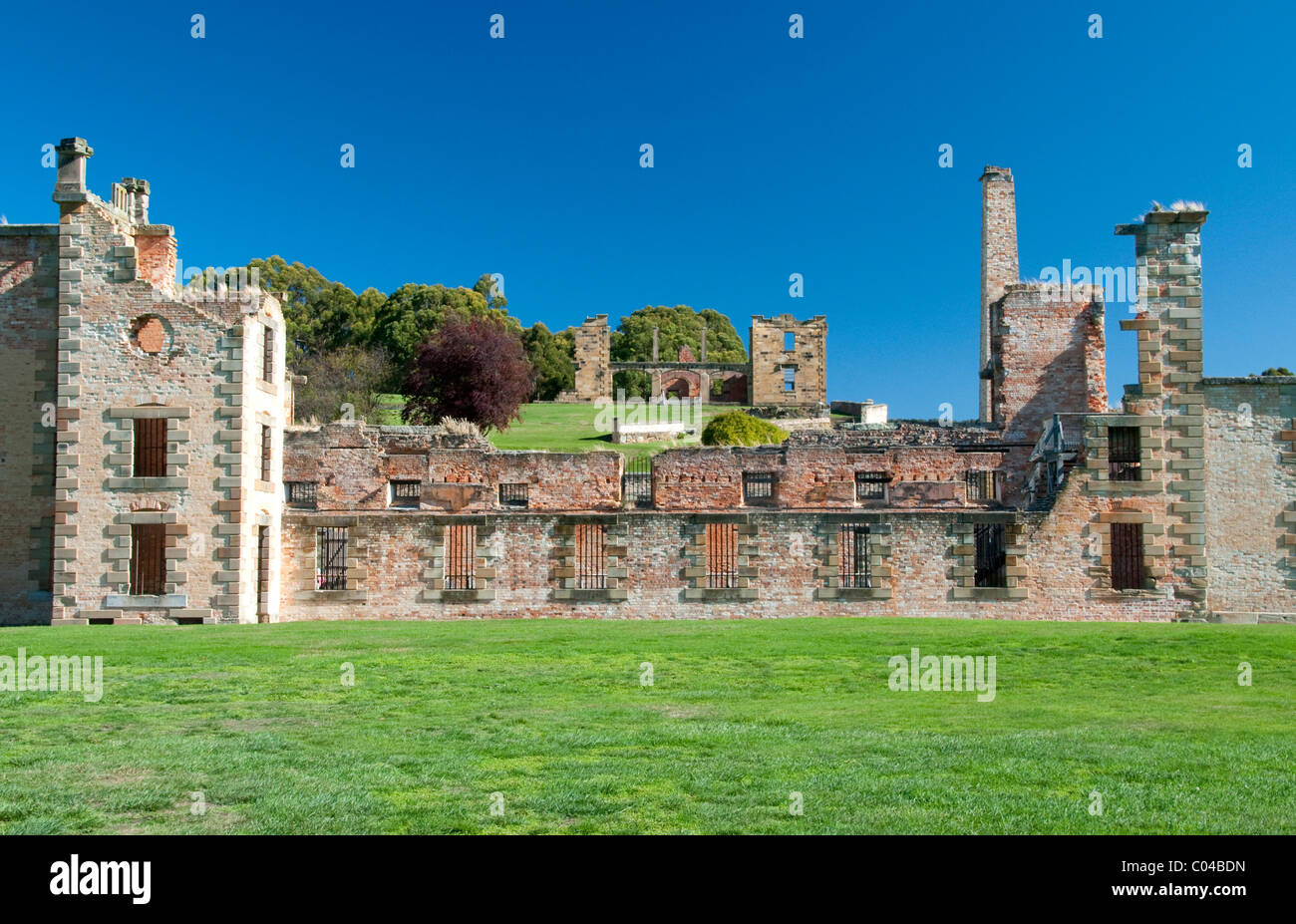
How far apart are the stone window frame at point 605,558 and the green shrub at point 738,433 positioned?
1902cm

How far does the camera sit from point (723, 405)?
6931 cm

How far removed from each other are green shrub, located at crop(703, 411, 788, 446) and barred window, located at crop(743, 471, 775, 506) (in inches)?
386

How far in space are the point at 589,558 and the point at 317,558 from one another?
6083 mm

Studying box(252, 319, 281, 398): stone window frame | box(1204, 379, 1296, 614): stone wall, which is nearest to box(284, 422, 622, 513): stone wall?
box(252, 319, 281, 398): stone window frame

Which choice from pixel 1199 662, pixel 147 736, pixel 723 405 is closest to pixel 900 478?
pixel 1199 662

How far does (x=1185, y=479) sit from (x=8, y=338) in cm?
2490

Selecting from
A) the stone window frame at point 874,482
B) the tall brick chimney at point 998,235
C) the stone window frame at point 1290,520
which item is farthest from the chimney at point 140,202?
the tall brick chimney at point 998,235

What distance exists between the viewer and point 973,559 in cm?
2395

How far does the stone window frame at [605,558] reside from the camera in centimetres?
2447

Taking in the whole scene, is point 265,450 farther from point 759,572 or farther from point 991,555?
point 991,555

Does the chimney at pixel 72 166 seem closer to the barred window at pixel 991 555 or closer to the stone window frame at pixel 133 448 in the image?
the stone window frame at pixel 133 448

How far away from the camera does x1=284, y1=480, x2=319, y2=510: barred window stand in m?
33.9
